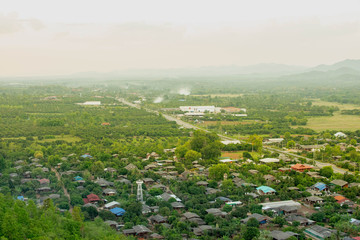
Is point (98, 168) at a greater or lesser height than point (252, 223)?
greater

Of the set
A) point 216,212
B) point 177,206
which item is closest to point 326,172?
point 216,212

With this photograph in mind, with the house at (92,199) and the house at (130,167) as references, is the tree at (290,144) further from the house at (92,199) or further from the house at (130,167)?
the house at (92,199)

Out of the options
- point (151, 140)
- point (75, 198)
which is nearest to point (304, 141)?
point (151, 140)

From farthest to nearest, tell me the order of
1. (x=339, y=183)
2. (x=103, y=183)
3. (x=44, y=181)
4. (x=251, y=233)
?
1. (x=339, y=183)
2. (x=103, y=183)
3. (x=44, y=181)
4. (x=251, y=233)

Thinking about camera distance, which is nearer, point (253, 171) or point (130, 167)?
point (253, 171)

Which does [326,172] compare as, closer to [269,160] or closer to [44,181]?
[269,160]

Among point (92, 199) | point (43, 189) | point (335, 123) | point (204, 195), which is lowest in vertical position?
point (335, 123)

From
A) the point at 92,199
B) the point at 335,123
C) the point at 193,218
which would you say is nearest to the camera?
the point at 193,218

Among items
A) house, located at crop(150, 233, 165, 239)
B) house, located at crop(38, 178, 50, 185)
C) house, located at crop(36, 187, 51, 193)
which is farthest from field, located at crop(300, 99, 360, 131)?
house, located at crop(150, 233, 165, 239)

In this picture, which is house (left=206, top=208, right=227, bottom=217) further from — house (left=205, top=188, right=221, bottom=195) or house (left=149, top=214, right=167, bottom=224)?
house (left=205, top=188, right=221, bottom=195)
